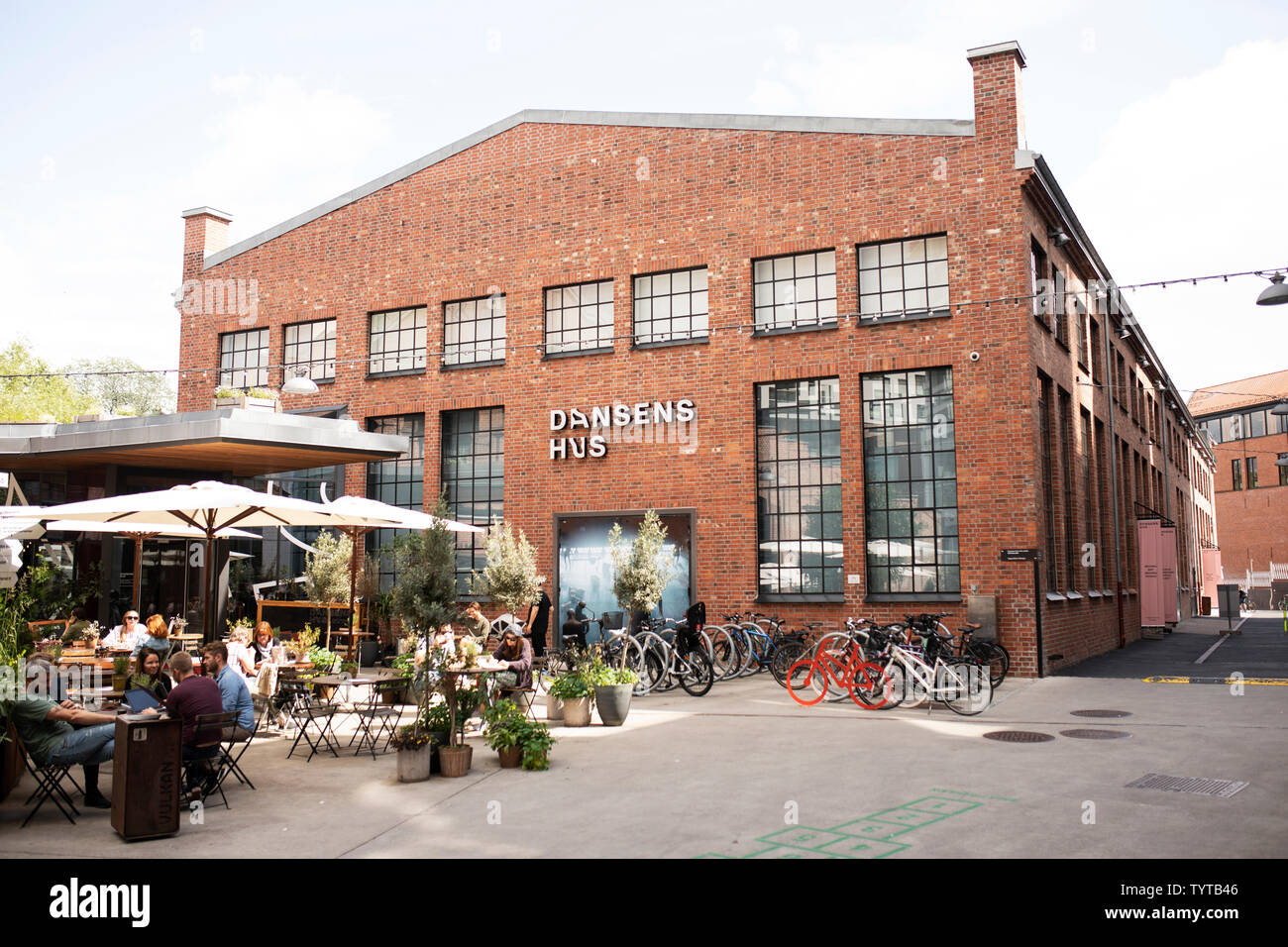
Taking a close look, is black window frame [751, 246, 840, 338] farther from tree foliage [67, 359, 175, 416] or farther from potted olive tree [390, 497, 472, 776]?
tree foliage [67, 359, 175, 416]

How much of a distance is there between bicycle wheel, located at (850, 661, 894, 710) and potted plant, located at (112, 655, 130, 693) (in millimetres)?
8614

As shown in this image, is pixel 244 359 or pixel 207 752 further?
pixel 244 359

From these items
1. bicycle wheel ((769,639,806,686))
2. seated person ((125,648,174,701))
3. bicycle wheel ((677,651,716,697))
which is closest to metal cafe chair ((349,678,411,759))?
seated person ((125,648,174,701))

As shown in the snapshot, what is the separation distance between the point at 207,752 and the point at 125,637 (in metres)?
6.48

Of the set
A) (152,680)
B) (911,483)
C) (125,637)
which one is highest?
(911,483)

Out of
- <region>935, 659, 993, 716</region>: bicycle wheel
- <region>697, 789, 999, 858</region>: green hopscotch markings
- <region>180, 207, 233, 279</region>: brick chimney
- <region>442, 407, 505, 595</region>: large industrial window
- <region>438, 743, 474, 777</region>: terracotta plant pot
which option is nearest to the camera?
<region>697, 789, 999, 858</region>: green hopscotch markings

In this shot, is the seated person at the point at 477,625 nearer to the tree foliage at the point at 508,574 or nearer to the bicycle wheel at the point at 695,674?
the bicycle wheel at the point at 695,674

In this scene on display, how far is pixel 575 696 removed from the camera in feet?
38.8

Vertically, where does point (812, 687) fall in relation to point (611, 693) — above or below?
below

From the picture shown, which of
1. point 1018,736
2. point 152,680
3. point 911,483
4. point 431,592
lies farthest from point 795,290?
point 152,680

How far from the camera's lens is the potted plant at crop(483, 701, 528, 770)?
9281 mm

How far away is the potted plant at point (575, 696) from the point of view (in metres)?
11.8

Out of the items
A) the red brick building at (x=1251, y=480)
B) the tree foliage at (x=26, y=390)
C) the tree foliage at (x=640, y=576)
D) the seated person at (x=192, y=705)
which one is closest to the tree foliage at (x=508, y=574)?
the tree foliage at (x=640, y=576)

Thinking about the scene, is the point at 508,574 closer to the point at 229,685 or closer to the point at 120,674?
the point at 120,674
